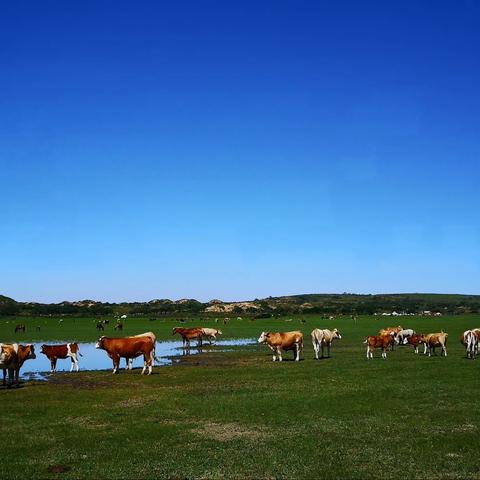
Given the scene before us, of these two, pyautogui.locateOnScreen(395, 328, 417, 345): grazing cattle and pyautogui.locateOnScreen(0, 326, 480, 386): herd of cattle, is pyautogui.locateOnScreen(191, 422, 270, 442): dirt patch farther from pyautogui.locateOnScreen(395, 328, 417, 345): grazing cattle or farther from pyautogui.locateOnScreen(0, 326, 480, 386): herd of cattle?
pyautogui.locateOnScreen(395, 328, 417, 345): grazing cattle

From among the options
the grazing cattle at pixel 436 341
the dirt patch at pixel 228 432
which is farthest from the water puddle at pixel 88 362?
the grazing cattle at pixel 436 341

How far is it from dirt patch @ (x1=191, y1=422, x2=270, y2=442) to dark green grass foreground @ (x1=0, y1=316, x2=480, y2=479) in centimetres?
4

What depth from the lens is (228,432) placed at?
1584 cm

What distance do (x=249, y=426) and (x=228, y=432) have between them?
884mm

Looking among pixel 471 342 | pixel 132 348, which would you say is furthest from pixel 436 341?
pixel 132 348

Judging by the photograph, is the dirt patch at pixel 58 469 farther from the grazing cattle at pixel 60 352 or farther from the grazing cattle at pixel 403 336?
the grazing cattle at pixel 403 336

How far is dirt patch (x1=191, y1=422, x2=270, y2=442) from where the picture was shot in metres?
15.2

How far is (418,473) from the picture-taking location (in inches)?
465

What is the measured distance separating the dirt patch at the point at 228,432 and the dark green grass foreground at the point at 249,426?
35 mm

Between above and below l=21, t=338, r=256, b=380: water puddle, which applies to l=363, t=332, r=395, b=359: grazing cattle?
above

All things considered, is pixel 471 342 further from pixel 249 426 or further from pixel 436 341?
pixel 249 426

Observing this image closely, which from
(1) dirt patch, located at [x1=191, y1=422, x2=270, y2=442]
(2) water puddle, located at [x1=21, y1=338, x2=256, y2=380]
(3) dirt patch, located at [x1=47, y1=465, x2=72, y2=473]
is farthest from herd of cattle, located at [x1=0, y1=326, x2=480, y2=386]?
(3) dirt patch, located at [x1=47, y1=465, x2=72, y2=473]

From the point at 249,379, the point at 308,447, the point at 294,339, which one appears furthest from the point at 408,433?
the point at 294,339

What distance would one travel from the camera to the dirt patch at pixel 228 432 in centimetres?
1520
